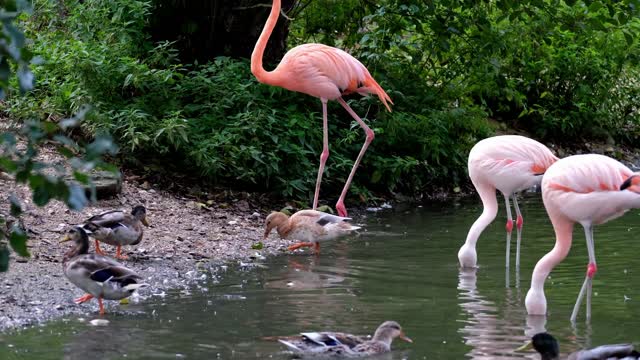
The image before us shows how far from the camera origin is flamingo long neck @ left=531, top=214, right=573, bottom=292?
6.62m

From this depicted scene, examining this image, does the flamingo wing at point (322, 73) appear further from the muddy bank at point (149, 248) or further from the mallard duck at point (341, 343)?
the mallard duck at point (341, 343)

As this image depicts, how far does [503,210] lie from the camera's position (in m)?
11.5

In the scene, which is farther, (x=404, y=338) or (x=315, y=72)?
(x=315, y=72)

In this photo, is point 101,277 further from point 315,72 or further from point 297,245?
point 315,72

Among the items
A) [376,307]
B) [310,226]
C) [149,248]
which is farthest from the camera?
[310,226]

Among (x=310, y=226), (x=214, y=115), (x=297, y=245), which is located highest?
(x=214, y=115)

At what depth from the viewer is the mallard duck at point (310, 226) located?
28.6 ft

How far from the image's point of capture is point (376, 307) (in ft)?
22.2

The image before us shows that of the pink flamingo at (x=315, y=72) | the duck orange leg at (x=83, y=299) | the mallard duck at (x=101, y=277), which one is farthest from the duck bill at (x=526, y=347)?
the pink flamingo at (x=315, y=72)

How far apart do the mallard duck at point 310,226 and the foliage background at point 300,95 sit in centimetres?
146

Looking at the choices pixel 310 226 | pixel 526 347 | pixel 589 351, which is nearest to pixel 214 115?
pixel 310 226

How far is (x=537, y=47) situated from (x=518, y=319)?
804 cm

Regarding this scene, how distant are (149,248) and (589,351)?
4518 millimetres

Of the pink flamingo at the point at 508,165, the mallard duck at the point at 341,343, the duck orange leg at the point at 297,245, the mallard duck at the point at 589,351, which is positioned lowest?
the duck orange leg at the point at 297,245
